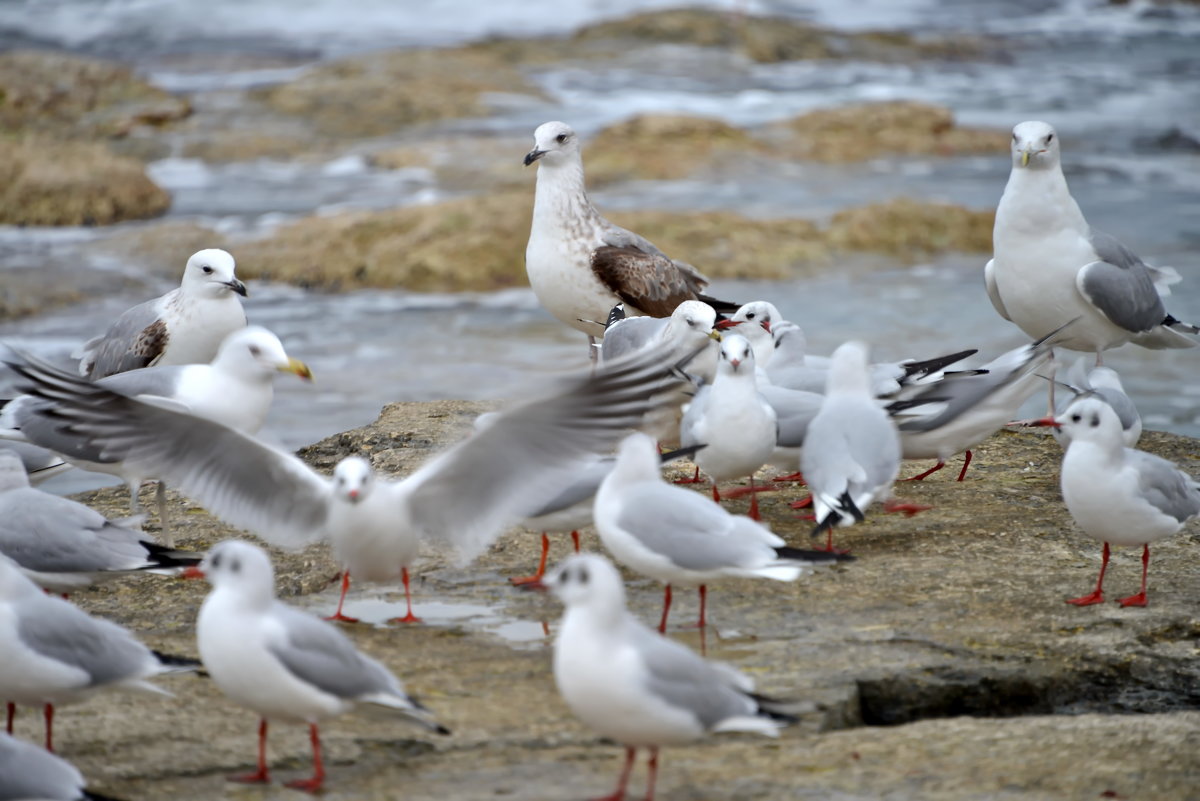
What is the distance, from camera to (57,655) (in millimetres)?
3418

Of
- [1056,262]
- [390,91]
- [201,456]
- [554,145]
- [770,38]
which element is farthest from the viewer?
[770,38]

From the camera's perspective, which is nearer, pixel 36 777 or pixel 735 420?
pixel 36 777

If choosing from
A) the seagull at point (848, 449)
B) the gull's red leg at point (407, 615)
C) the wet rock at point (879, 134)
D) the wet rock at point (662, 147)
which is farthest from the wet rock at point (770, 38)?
the gull's red leg at point (407, 615)

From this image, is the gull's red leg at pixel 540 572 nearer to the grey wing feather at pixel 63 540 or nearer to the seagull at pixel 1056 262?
the grey wing feather at pixel 63 540

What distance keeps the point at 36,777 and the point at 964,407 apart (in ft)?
10.8

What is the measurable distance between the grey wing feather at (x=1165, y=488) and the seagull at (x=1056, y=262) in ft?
6.45

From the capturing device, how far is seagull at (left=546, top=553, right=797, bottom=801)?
3027mm

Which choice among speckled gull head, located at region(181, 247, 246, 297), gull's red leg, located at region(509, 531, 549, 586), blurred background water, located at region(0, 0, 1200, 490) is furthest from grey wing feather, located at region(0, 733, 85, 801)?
speckled gull head, located at region(181, 247, 246, 297)

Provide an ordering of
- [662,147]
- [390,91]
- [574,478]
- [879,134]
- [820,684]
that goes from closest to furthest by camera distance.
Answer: [820,684]
[574,478]
[662,147]
[879,134]
[390,91]

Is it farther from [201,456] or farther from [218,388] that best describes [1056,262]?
[201,456]

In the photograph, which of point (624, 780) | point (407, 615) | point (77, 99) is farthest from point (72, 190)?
point (624, 780)

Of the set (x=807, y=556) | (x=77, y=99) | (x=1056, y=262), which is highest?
(x=77, y=99)

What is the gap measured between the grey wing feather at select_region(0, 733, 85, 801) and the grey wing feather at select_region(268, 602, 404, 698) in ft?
1.64

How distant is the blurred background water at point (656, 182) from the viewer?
11.0 meters
